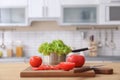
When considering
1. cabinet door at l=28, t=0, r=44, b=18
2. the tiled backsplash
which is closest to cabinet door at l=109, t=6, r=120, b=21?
the tiled backsplash

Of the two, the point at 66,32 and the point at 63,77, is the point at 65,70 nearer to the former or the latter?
the point at 63,77

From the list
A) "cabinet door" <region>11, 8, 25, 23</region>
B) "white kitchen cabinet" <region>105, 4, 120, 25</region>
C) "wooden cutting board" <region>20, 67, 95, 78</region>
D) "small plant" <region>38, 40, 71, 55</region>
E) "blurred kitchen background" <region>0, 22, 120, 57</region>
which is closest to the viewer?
"wooden cutting board" <region>20, 67, 95, 78</region>

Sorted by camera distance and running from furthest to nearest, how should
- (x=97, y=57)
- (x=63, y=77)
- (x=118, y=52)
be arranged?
(x=118, y=52)
(x=97, y=57)
(x=63, y=77)

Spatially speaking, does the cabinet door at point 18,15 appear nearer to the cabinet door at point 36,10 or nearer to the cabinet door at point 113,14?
the cabinet door at point 36,10

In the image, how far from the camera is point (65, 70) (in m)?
1.66

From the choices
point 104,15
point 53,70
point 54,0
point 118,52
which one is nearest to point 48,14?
point 54,0

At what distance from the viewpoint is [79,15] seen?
13.3ft

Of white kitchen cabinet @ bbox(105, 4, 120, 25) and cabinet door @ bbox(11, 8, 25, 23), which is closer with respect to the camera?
white kitchen cabinet @ bbox(105, 4, 120, 25)

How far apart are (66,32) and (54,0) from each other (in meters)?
0.59

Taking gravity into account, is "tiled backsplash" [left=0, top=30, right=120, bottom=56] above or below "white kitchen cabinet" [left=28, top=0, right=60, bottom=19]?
below

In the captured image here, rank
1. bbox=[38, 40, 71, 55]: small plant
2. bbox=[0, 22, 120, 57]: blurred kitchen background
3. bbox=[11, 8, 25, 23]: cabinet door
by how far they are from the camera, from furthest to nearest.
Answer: bbox=[0, 22, 120, 57]: blurred kitchen background < bbox=[11, 8, 25, 23]: cabinet door < bbox=[38, 40, 71, 55]: small plant

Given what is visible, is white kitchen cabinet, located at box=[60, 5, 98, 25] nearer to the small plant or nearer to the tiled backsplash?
the tiled backsplash

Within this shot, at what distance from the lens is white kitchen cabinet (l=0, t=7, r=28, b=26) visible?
13.2ft

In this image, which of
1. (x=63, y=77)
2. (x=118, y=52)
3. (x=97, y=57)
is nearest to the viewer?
(x=63, y=77)
